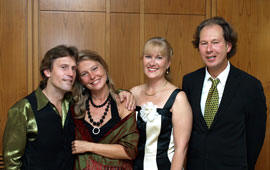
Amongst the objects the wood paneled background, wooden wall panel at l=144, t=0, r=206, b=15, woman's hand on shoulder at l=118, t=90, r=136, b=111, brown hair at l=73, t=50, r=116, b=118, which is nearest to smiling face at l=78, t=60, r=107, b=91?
brown hair at l=73, t=50, r=116, b=118

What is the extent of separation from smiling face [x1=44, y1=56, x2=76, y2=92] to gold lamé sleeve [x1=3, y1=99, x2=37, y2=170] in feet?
0.89

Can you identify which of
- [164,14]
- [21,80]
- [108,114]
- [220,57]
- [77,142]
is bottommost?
[77,142]

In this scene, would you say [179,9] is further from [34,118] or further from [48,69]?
[34,118]

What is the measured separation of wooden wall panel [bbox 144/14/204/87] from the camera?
3.31m

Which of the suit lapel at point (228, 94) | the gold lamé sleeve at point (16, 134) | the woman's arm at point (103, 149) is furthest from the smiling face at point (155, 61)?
the gold lamé sleeve at point (16, 134)

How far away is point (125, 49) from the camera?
Result: 10.7ft

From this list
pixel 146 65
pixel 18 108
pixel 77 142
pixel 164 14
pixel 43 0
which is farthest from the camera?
pixel 164 14

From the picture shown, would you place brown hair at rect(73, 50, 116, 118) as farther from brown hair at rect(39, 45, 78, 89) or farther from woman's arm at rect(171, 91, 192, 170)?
woman's arm at rect(171, 91, 192, 170)

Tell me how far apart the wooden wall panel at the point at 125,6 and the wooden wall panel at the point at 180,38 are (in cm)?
31

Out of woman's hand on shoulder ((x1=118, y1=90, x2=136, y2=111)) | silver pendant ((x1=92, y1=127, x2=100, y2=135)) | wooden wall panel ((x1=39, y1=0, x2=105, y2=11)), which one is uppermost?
wooden wall panel ((x1=39, y1=0, x2=105, y2=11))

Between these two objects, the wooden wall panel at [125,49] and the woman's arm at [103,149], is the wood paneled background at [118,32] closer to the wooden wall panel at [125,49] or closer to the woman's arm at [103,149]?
the wooden wall panel at [125,49]

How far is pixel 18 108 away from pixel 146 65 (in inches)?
39.6

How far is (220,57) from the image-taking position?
80.1 inches

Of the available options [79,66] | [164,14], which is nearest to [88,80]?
[79,66]
